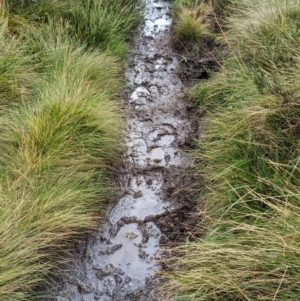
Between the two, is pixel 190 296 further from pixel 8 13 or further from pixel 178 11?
pixel 178 11

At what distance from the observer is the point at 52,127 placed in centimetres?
343

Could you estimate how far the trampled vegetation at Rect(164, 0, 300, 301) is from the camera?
2.27m

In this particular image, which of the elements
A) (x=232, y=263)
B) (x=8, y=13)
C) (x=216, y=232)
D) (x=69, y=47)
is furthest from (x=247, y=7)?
(x=232, y=263)

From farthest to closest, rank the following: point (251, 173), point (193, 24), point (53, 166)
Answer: point (193, 24), point (53, 166), point (251, 173)

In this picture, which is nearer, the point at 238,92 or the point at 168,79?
the point at 238,92

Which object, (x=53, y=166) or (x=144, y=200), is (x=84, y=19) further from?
(x=144, y=200)

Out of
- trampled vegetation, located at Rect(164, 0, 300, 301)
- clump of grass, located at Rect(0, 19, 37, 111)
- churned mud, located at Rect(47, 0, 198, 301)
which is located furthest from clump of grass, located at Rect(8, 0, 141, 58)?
trampled vegetation, located at Rect(164, 0, 300, 301)

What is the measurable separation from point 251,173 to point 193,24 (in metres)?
3.04

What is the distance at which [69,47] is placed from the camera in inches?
183

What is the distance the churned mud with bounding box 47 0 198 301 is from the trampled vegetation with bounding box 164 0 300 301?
20 centimetres

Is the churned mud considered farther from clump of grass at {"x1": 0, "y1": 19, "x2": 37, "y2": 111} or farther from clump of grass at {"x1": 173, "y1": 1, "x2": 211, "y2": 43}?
clump of grass at {"x1": 0, "y1": 19, "x2": 37, "y2": 111}

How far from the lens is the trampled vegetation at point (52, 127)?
107 inches

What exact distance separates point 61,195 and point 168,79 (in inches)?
99.6

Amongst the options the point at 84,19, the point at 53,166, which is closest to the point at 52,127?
the point at 53,166
